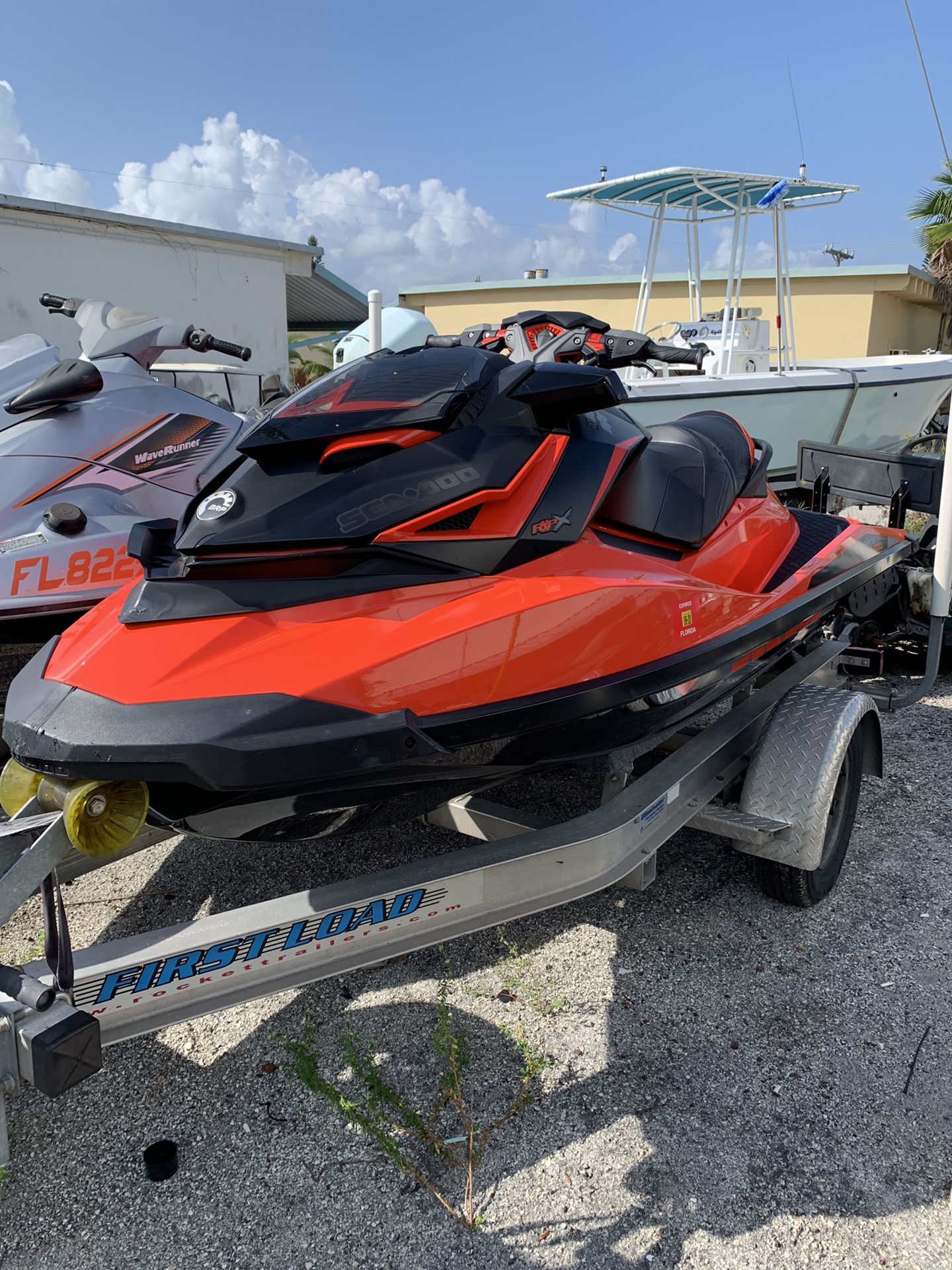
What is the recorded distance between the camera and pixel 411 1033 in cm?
228

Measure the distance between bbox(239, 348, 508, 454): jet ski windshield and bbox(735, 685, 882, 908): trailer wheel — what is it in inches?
51.6

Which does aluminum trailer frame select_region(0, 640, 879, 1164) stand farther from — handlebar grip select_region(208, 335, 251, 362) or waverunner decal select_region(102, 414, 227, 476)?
handlebar grip select_region(208, 335, 251, 362)

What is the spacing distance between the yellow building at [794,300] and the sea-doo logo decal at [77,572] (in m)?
18.5

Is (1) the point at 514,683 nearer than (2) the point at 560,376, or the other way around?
(1) the point at 514,683

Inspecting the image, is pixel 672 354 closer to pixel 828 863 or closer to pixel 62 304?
pixel 828 863

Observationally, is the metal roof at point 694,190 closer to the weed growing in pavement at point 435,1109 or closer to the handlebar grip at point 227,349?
the handlebar grip at point 227,349

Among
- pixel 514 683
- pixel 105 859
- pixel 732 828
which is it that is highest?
pixel 514 683

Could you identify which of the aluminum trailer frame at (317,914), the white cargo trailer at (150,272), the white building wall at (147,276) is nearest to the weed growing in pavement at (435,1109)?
the aluminum trailer frame at (317,914)

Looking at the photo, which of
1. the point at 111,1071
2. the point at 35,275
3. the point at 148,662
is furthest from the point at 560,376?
the point at 35,275

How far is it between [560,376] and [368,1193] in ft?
5.62

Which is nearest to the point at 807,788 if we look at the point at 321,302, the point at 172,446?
the point at 172,446

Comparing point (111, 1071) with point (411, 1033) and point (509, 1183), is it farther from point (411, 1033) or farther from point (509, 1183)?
point (509, 1183)

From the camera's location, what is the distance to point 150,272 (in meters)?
10.8

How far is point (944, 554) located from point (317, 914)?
2.71m
